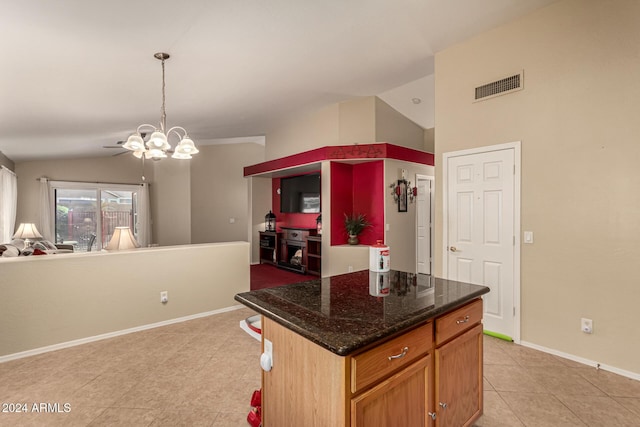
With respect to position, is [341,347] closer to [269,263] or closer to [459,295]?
[459,295]

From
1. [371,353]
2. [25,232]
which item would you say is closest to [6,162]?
[25,232]

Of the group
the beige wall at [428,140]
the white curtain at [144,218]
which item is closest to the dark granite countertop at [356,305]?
the beige wall at [428,140]

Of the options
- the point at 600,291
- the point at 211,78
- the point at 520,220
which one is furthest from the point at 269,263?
the point at 600,291

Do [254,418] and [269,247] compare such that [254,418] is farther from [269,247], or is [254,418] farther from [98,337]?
[269,247]

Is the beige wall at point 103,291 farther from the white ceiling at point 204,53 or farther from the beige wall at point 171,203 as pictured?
the beige wall at point 171,203

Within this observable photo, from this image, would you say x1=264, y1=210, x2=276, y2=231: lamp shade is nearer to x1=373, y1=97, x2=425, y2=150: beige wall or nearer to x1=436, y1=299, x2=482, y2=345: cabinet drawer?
x1=373, y1=97, x2=425, y2=150: beige wall

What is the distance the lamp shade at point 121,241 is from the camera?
3.52 m

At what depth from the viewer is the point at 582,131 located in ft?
8.53

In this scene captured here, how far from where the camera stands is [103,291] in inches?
121

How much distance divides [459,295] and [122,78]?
357cm

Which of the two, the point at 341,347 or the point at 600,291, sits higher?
the point at 341,347

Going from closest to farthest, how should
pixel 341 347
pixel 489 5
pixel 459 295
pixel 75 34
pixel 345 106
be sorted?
pixel 341 347 → pixel 459 295 → pixel 75 34 → pixel 489 5 → pixel 345 106

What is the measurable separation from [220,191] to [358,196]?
4.57m

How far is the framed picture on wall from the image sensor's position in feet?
17.4
